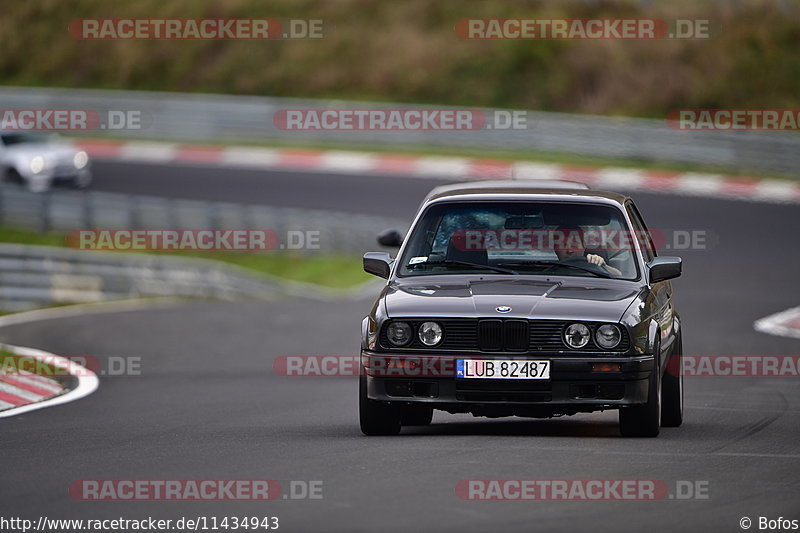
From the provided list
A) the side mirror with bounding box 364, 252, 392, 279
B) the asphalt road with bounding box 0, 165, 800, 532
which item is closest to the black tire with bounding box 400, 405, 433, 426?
the asphalt road with bounding box 0, 165, 800, 532

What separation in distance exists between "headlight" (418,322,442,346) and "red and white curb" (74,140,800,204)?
21.5 metres

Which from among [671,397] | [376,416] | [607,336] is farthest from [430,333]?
[671,397]

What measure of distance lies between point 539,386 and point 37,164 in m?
25.9

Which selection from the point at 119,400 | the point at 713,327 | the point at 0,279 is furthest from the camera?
the point at 0,279

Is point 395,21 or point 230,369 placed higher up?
point 395,21

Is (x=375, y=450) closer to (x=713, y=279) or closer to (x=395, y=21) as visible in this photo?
(x=713, y=279)

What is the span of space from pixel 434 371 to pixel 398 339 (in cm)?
32

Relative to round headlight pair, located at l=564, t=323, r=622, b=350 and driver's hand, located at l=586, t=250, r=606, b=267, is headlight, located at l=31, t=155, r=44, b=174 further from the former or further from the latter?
round headlight pair, located at l=564, t=323, r=622, b=350

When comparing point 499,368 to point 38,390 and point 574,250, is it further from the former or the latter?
point 38,390

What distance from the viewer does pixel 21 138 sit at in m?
34.0

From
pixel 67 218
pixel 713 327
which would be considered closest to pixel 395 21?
pixel 67 218

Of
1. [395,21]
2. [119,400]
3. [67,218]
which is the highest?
[395,21]

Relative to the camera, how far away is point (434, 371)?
895cm

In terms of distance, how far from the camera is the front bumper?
8883 mm
